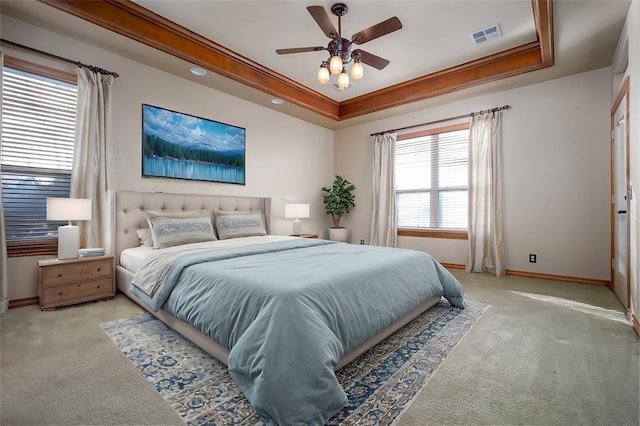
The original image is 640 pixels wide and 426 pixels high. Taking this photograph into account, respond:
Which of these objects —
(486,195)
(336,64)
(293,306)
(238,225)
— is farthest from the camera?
(486,195)

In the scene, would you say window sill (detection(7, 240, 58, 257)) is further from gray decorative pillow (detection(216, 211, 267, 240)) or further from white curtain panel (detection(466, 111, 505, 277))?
white curtain panel (detection(466, 111, 505, 277))

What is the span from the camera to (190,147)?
3.99 metres

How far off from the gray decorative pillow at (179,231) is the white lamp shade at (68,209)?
0.58 meters

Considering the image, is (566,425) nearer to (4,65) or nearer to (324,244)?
(324,244)

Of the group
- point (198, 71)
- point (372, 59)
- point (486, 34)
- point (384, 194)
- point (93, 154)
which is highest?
point (486, 34)

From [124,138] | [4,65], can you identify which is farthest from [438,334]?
[4,65]

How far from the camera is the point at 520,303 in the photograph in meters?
2.98

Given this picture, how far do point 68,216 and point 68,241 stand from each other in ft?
0.90

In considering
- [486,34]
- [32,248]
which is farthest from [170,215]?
[486,34]

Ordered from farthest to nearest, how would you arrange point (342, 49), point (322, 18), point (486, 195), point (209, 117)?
point (486, 195) → point (209, 117) → point (342, 49) → point (322, 18)

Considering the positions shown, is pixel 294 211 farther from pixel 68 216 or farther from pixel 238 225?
pixel 68 216

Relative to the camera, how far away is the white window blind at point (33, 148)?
2.78 m

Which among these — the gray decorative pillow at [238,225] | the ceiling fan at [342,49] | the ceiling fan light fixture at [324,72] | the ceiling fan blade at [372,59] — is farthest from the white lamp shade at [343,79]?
the gray decorative pillow at [238,225]

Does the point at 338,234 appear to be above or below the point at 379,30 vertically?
below
